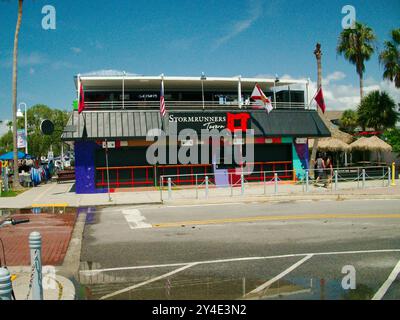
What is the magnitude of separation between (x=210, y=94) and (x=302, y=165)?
8.19 metres

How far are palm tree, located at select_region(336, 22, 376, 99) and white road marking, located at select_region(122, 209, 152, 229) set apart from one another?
3253 centimetres

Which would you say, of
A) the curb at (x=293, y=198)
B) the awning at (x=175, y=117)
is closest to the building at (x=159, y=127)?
the awning at (x=175, y=117)

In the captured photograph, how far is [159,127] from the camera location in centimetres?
2398

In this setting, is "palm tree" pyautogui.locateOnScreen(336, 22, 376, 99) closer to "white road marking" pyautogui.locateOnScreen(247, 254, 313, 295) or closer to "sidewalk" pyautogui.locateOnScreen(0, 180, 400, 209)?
"sidewalk" pyautogui.locateOnScreen(0, 180, 400, 209)

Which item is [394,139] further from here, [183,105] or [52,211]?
[52,211]

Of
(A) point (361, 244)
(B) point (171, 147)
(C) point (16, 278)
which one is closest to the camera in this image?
(C) point (16, 278)

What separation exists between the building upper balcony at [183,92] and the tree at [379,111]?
949 centimetres

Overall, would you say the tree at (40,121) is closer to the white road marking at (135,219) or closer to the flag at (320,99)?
the flag at (320,99)

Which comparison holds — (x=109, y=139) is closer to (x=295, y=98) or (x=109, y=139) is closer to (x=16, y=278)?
(x=295, y=98)

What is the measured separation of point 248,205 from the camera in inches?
703

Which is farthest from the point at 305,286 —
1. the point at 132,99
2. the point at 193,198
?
the point at 132,99

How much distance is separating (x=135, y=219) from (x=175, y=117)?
10433mm

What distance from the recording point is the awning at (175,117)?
2322 cm

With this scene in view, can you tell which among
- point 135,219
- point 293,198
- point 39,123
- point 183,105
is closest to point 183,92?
point 183,105
